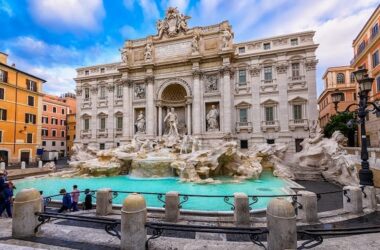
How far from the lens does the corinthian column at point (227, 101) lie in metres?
21.7

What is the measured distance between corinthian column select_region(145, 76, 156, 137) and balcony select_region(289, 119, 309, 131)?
1501 centimetres

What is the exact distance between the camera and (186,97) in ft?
77.3

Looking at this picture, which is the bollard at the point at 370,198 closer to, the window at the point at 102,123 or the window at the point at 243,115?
the window at the point at 243,115

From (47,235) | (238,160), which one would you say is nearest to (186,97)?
(238,160)

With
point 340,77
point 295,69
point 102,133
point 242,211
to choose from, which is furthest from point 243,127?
point 340,77

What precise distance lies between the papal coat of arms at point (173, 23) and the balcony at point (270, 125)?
14294 millimetres

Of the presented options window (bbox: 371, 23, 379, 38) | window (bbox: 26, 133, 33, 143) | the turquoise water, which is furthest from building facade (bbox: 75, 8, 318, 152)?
window (bbox: 371, 23, 379, 38)

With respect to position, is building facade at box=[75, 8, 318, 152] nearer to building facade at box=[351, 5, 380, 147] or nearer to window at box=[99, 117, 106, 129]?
window at box=[99, 117, 106, 129]

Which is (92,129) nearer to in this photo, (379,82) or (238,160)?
(238,160)

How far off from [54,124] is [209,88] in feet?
110

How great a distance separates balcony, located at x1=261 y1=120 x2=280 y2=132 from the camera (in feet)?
69.2

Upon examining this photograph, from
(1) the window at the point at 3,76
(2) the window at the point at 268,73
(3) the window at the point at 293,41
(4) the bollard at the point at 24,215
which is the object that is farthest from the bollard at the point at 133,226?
(1) the window at the point at 3,76

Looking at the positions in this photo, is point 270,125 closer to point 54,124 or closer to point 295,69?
point 295,69

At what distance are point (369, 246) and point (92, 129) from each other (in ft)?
95.7
